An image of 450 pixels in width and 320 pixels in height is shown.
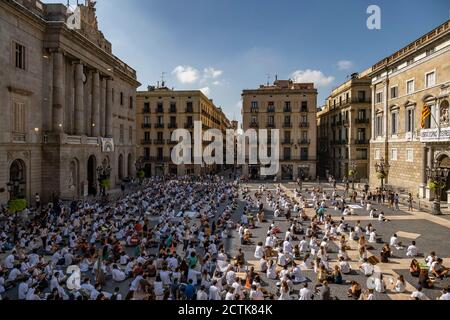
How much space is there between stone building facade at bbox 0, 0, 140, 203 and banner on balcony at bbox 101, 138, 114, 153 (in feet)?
0.40

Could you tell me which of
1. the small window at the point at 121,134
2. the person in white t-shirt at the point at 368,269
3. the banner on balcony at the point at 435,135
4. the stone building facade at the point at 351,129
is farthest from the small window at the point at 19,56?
the stone building facade at the point at 351,129

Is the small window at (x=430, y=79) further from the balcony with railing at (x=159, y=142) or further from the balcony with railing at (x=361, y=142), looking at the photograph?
the balcony with railing at (x=159, y=142)

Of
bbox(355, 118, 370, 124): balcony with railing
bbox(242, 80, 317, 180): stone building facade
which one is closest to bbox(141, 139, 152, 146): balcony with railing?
bbox(242, 80, 317, 180): stone building facade


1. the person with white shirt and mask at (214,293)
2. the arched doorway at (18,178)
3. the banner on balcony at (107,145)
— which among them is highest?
the banner on balcony at (107,145)

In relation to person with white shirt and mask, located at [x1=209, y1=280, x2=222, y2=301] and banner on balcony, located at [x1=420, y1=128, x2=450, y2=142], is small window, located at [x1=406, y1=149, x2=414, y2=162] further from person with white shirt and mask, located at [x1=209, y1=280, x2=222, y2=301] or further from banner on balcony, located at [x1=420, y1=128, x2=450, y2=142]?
person with white shirt and mask, located at [x1=209, y1=280, x2=222, y2=301]

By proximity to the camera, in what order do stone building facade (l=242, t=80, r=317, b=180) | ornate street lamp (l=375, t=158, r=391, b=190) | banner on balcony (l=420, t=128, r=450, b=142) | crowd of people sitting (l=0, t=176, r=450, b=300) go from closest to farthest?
crowd of people sitting (l=0, t=176, r=450, b=300), banner on balcony (l=420, t=128, r=450, b=142), ornate street lamp (l=375, t=158, r=391, b=190), stone building facade (l=242, t=80, r=317, b=180)

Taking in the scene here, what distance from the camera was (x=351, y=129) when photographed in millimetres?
55875

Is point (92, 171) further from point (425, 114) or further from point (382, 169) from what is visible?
point (425, 114)

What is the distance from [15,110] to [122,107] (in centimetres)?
2212

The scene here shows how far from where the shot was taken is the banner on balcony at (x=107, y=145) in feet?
130

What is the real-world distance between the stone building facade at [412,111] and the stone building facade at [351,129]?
1087 cm

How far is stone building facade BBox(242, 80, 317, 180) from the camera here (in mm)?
59156

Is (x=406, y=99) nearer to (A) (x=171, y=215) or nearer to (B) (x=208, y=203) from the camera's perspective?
(B) (x=208, y=203)

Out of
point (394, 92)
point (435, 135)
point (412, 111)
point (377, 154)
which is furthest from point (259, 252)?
point (377, 154)
